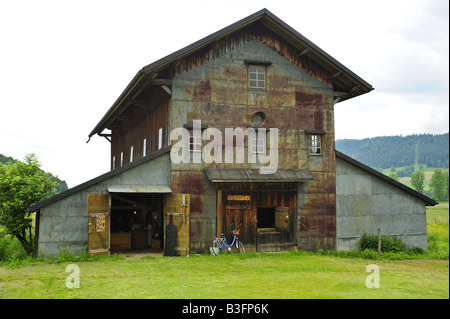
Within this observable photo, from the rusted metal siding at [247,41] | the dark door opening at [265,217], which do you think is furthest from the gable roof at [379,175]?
the dark door opening at [265,217]

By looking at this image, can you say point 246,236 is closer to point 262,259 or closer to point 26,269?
point 262,259

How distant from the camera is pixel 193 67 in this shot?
19.6 metres

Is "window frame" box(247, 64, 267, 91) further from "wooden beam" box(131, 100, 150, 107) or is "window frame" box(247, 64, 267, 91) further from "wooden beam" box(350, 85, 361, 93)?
A: "wooden beam" box(131, 100, 150, 107)

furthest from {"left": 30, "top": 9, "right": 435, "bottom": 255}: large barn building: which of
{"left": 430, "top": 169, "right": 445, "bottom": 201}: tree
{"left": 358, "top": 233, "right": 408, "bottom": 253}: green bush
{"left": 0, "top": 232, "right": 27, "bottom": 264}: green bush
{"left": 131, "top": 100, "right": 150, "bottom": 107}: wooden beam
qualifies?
{"left": 430, "top": 169, "right": 445, "bottom": 201}: tree

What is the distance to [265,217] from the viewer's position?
73.4 feet

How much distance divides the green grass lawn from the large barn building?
5.85 ft

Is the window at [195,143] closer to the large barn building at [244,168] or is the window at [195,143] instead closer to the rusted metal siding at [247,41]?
the large barn building at [244,168]

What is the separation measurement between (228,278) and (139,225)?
9.46 meters

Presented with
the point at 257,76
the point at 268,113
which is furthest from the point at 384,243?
the point at 257,76

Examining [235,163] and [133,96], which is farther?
[133,96]

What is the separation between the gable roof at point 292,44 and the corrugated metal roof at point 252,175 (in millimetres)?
4550
